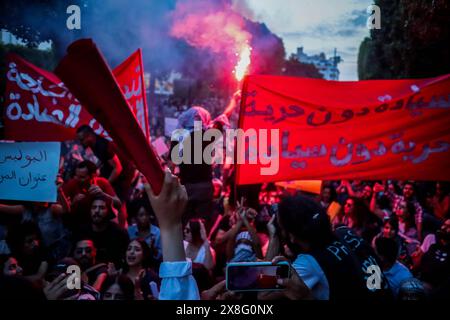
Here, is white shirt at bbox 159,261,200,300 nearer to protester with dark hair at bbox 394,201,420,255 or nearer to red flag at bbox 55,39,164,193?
red flag at bbox 55,39,164,193

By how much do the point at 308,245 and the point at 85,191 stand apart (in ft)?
11.6

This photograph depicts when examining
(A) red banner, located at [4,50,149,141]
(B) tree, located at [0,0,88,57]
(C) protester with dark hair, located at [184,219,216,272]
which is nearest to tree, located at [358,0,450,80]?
(A) red banner, located at [4,50,149,141]

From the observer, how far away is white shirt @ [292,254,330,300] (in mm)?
2273

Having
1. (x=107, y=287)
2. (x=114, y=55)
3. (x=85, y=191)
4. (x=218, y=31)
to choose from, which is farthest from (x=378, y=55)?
(x=107, y=287)

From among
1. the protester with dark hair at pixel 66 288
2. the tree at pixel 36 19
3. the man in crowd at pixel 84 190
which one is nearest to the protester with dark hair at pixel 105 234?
the man in crowd at pixel 84 190

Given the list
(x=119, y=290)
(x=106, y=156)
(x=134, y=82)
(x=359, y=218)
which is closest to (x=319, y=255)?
(x=119, y=290)

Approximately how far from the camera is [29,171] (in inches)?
194

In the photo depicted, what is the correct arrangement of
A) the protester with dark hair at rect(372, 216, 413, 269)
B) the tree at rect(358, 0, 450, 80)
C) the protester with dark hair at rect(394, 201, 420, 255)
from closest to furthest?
1. the protester with dark hair at rect(372, 216, 413, 269)
2. the protester with dark hair at rect(394, 201, 420, 255)
3. the tree at rect(358, 0, 450, 80)

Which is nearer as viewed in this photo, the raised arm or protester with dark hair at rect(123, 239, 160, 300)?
the raised arm

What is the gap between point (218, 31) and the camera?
15742mm

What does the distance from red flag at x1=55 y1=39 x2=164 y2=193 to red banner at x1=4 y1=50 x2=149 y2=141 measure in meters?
5.06

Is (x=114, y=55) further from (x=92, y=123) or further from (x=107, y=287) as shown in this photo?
(x=107, y=287)

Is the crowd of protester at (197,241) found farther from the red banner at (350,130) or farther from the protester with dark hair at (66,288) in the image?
the red banner at (350,130)

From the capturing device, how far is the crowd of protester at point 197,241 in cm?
204
